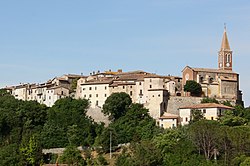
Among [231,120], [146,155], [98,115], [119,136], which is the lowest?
[146,155]

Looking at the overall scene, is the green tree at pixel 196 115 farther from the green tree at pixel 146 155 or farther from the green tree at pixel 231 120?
the green tree at pixel 146 155

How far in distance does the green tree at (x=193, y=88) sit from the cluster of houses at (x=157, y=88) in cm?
75

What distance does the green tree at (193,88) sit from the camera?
75125 mm

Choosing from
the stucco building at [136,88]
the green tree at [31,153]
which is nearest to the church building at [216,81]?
the stucco building at [136,88]

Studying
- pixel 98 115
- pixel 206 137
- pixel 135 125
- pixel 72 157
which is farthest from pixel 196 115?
pixel 72 157

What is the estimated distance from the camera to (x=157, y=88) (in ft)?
240

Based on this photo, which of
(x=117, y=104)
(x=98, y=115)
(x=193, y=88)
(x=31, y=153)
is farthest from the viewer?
(x=98, y=115)

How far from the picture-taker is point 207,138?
5759 cm

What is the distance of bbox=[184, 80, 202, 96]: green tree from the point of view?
75125mm

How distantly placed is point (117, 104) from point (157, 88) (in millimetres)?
4982

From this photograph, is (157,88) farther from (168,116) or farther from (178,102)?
(168,116)

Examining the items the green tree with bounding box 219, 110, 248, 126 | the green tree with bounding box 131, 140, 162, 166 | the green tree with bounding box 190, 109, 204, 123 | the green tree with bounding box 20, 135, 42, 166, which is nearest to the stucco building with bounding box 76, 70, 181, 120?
the green tree with bounding box 190, 109, 204, 123

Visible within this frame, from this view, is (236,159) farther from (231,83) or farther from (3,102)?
(3,102)

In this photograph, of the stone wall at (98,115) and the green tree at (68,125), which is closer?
the green tree at (68,125)
